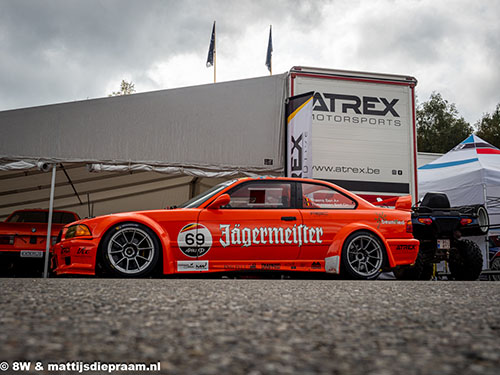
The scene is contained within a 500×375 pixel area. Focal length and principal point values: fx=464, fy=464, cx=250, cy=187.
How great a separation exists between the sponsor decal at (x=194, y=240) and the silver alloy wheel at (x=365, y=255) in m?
1.77

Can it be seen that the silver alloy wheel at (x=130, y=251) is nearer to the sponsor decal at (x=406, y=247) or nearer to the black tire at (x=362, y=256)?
the black tire at (x=362, y=256)

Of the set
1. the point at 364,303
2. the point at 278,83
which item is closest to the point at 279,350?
the point at 364,303

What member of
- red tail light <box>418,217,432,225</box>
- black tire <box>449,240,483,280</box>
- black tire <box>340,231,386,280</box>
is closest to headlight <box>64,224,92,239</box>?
black tire <box>340,231,386,280</box>

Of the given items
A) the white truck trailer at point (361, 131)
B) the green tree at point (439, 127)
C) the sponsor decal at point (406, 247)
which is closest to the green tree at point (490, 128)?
the green tree at point (439, 127)

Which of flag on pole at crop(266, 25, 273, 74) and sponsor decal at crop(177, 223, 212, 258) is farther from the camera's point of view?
flag on pole at crop(266, 25, 273, 74)

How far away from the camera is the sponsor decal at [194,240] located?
540cm

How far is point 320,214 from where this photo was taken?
5.85 m

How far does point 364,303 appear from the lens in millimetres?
2594

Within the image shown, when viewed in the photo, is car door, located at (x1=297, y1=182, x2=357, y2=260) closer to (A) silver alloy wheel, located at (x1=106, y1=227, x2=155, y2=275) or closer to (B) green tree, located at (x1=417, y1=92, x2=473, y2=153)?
(A) silver alloy wheel, located at (x1=106, y1=227, x2=155, y2=275)

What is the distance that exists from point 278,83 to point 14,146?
4.56 m

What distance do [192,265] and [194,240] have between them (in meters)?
0.29

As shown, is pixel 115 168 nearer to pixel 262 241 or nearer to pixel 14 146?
pixel 14 146

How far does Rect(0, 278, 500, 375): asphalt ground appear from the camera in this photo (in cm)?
134

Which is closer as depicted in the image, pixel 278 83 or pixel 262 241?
pixel 262 241
